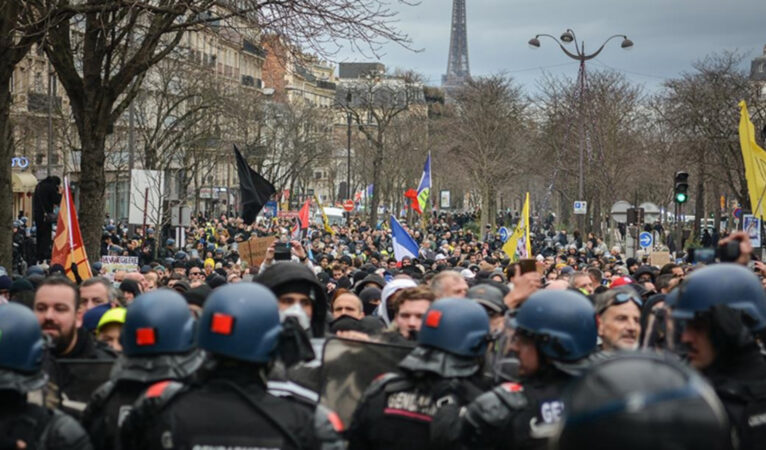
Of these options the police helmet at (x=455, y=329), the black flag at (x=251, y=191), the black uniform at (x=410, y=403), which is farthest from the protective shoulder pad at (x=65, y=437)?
the black flag at (x=251, y=191)

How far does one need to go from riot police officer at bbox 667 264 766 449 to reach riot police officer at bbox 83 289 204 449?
166cm

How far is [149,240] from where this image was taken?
3047 centimetres

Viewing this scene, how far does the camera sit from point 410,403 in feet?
15.7

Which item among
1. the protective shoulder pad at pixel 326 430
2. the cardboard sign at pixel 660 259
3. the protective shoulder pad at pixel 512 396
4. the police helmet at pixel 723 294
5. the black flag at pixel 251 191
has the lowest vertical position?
the cardboard sign at pixel 660 259

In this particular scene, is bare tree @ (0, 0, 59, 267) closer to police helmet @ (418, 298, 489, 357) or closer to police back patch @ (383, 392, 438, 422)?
police helmet @ (418, 298, 489, 357)

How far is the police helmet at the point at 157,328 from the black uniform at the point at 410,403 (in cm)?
74

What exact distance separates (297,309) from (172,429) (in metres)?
1.56

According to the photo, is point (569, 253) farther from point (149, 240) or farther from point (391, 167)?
point (391, 167)

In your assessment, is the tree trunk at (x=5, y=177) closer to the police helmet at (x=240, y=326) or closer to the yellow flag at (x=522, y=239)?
the yellow flag at (x=522, y=239)

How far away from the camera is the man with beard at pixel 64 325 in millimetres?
6168

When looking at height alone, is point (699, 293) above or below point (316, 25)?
below

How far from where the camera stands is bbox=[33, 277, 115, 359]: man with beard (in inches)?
243

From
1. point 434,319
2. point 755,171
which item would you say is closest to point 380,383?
point 434,319

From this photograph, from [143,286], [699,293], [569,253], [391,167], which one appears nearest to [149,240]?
[569,253]
